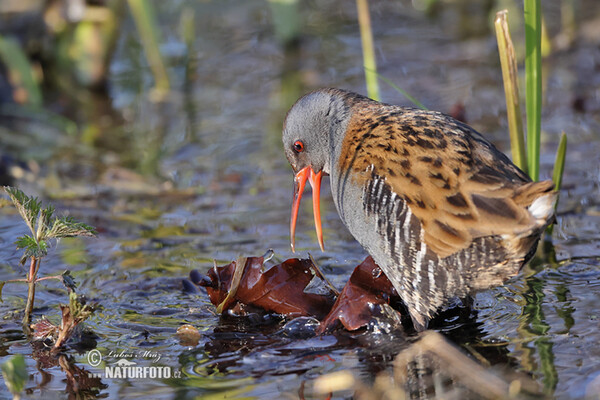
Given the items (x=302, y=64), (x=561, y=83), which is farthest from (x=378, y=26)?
(x=561, y=83)

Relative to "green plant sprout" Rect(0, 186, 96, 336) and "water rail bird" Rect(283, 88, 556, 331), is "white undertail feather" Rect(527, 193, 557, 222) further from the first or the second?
"green plant sprout" Rect(0, 186, 96, 336)

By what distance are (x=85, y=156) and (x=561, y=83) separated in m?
3.48

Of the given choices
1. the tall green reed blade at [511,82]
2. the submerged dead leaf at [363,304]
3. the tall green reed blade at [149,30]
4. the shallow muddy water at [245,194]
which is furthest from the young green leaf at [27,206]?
the tall green reed blade at [149,30]

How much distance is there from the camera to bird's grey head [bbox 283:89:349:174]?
371 cm

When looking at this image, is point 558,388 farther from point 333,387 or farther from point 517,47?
point 517,47

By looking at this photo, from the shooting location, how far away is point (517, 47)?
6.77 metres

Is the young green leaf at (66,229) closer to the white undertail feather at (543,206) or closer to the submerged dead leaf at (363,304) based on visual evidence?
the submerged dead leaf at (363,304)

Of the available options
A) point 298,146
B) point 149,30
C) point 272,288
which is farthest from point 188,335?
point 149,30

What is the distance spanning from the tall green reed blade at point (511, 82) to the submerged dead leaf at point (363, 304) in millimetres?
866

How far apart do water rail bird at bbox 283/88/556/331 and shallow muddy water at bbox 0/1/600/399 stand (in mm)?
227

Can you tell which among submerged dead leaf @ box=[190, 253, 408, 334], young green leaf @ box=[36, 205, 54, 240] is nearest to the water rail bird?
submerged dead leaf @ box=[190, 253, 408, 334]

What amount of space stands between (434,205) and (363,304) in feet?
1.60

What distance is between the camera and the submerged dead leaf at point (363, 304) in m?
3.20

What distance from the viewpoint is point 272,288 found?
3.44m
